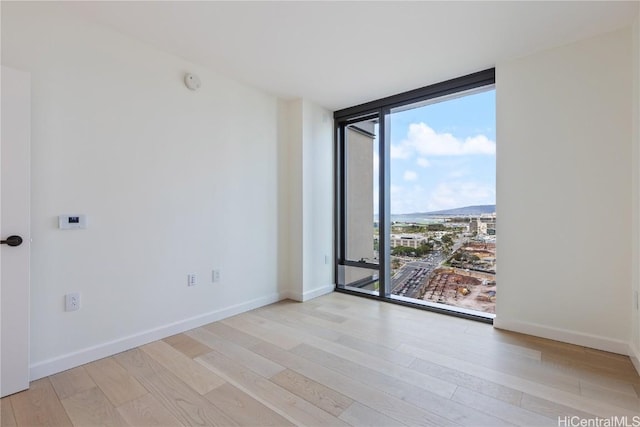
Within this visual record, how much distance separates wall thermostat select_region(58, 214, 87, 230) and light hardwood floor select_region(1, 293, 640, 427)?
37.6 inches

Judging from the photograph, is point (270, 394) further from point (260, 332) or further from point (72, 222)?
point (72, 222)

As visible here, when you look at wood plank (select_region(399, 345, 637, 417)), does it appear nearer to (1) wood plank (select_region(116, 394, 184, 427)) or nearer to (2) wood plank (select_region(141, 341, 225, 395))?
(2) wood plank (select_region(141, 341, 225, 395))

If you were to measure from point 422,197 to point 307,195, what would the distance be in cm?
132

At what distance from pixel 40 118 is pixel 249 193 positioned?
1708 mm

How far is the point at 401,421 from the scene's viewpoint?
4.97 feet

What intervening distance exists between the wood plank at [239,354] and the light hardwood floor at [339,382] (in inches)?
0.4

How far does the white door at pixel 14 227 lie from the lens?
172cm

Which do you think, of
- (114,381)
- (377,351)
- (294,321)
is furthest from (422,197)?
(114,381)

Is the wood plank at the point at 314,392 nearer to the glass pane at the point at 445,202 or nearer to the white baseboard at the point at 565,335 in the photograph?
the white baseboard at the point at 565,335

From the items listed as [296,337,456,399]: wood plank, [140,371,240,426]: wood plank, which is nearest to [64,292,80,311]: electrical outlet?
[140,371,240,426]: wood plank

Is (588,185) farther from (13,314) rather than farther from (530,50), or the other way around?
(13,314)

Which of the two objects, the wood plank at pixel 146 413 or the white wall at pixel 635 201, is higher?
the white wall at pixel 635 201

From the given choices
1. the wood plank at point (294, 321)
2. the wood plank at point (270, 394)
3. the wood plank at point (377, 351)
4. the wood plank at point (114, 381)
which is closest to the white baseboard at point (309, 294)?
the wood plank at point (294, 321)

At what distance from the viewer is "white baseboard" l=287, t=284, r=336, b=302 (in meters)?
3.53
